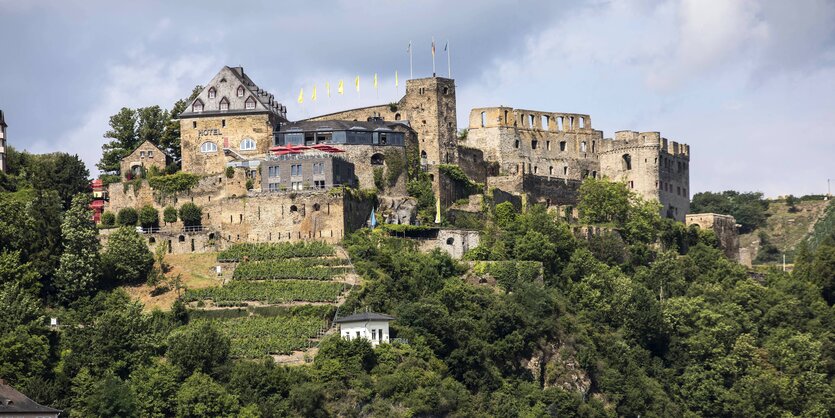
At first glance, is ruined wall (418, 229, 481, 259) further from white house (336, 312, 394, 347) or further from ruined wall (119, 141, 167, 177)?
ruined wall (119, 141, 167, 177)

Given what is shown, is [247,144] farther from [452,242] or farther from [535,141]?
[535,141]

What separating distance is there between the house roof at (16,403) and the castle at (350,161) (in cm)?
1781

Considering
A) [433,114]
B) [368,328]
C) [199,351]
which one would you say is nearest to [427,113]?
[433,114]

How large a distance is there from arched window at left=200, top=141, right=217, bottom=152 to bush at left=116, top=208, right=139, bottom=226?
5.51 m

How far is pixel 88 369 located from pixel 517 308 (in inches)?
781

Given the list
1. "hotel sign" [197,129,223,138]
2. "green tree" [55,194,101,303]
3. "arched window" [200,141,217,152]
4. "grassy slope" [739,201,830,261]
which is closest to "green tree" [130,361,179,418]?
"green tree" [55,194,101,303]

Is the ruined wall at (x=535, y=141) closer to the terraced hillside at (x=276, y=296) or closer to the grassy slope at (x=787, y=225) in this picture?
the terraced hillside at (x=276, y=296)

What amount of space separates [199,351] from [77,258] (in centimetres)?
1139

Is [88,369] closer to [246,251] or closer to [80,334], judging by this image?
[80,334]

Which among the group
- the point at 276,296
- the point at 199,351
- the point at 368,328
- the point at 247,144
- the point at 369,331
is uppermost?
the point at 247,144

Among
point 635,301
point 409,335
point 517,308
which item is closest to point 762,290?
point 635,301

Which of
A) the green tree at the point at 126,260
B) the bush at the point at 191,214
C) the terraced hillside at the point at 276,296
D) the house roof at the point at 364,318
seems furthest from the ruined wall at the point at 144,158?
the house roof at the point at 364,318

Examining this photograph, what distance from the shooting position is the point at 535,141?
10431cm

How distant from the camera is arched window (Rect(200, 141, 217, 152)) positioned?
300 ft
